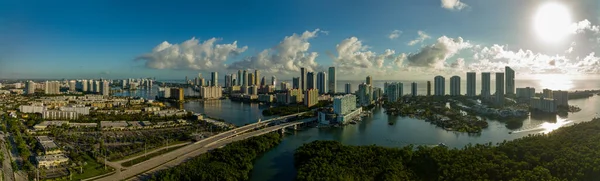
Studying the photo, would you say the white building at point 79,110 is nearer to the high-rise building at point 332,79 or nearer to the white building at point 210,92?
the white building at point 210,92

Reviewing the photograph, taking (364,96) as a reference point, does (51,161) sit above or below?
below

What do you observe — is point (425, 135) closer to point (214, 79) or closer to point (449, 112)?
point (449, 112)

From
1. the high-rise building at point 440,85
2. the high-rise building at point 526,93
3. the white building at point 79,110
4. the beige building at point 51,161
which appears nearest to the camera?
the beige building at point 51,161

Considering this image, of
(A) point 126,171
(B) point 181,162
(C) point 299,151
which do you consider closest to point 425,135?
(C) point 299,151

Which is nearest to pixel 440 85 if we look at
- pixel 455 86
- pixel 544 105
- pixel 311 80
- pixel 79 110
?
pixel 455 86

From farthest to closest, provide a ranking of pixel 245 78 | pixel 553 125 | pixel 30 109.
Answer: pixel 245 78 < pixel 30 109 < pixel 553 125

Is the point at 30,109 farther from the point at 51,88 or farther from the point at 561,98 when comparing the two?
the point at 561,98

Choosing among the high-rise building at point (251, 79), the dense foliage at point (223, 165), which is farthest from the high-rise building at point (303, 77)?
the dense foliage at point (223, 165)
